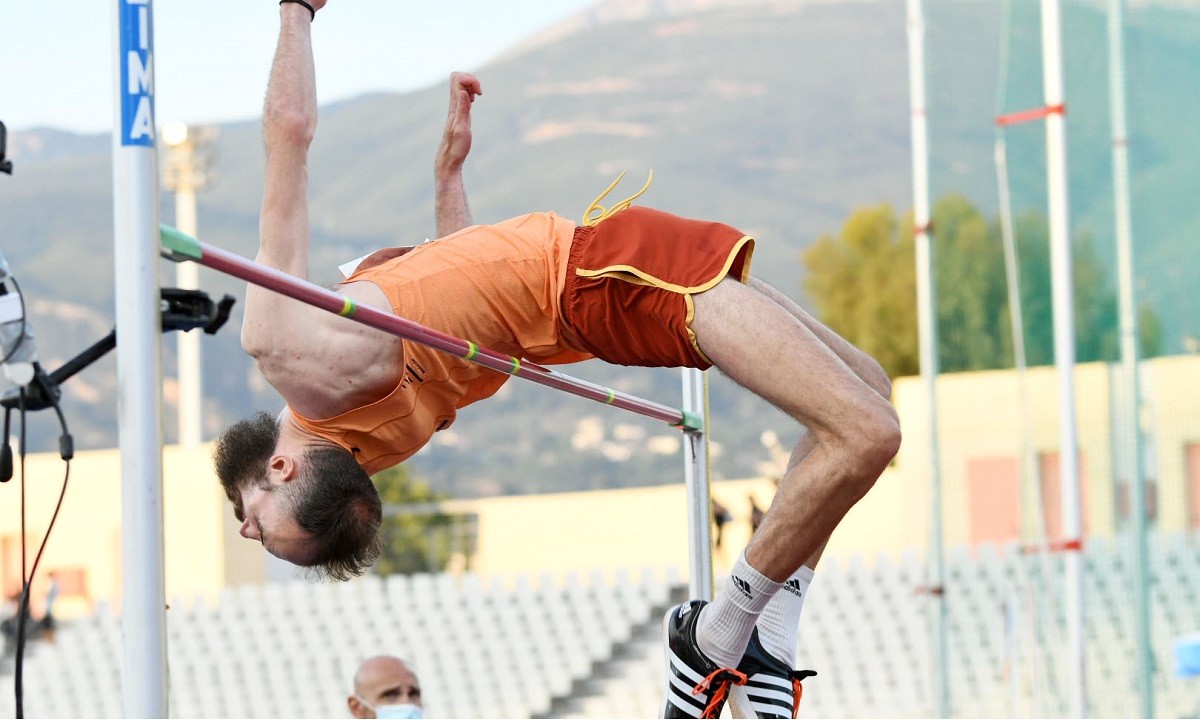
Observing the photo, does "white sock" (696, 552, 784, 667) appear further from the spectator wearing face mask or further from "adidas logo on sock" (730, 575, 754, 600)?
the spectator wearing face mask

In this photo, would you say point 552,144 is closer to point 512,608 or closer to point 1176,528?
point 512,608

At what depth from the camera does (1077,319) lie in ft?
23.1

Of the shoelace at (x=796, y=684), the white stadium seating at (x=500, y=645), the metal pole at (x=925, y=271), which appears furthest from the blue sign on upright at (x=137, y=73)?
the white stadium seating at (x=500, y=645)

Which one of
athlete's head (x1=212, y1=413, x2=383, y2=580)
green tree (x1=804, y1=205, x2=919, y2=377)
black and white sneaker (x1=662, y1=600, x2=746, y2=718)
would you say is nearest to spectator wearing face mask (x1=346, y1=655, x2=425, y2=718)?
athlete's head (x1=212, y1=413, x2=383, y2=580)

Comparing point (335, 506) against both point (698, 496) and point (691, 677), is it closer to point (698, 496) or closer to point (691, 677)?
point (691, 677)

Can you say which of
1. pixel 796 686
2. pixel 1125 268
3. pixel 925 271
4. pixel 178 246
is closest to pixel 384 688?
pixel 796 686

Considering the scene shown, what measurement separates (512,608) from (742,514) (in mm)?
10218

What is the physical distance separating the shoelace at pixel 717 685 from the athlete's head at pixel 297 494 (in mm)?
682

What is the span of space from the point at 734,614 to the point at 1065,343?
13.1ft

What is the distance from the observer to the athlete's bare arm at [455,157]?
10.5 feet

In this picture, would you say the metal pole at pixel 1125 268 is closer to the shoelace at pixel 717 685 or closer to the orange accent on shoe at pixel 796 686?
the orange accent on shoe at pixel 796 686

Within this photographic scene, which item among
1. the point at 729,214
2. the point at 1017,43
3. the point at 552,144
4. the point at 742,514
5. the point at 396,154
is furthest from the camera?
the point at 396,154

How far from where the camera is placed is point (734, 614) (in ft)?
8.72

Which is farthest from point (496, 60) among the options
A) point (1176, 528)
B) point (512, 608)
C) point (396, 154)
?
point (1176, 528)
